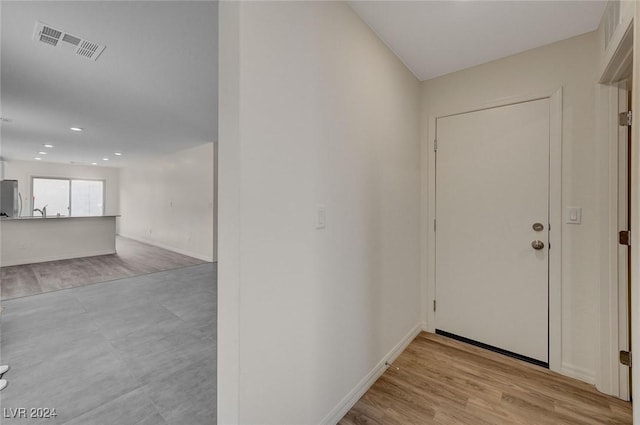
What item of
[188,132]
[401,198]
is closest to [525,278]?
[401,198]

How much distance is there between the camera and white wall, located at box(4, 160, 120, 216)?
7879mm

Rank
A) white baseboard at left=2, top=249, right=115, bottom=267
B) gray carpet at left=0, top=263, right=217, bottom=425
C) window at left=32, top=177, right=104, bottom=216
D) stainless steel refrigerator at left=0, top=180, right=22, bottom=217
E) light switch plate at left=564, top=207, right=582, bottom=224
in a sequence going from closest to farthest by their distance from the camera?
gray carpet at left=0, top=263, right=217, bottom=425 < light switch plate at left=564, top=207, right=582, bottom=224 < white baseboard at left=2, top=249, right=115, bottom=267 < stainless steel refrigerator at left=0, top=180, right=22, bottom=217 < window at left=32, top=177, right=104, bottom=216

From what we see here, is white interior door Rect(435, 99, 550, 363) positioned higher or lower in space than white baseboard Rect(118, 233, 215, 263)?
higher

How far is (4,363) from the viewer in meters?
2.17

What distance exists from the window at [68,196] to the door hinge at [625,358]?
12.4m

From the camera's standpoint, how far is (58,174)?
8.59 m

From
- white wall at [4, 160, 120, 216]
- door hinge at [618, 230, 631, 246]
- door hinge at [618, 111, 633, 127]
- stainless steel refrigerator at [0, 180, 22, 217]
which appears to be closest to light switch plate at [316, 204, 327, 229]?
door hinge at [618, 230, 631, 246]

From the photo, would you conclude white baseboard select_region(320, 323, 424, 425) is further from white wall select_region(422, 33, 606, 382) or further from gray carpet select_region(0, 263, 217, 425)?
white wall select_region(422, 33, 606, 382)

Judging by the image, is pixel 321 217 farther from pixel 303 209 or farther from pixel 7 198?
pixel 7 198

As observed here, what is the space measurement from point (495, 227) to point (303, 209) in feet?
6.20

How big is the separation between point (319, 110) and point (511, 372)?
7.88 ft

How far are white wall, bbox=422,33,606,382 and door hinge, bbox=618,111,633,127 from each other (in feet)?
0.46

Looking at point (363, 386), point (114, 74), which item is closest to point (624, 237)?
point (363, 386)

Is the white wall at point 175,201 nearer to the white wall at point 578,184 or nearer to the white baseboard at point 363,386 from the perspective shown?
the white baseboard at point 363,386
